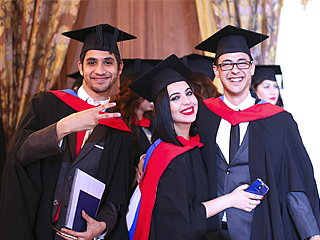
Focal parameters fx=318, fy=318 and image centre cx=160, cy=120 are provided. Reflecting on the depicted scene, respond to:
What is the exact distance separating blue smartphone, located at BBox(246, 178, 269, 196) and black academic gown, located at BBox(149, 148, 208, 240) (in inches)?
12.8

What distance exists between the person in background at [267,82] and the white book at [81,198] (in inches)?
93.9

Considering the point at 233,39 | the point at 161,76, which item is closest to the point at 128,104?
the point at 161,76

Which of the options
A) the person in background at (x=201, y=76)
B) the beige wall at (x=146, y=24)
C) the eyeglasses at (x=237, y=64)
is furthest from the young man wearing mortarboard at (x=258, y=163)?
the beige wall at (x=146, y=24)

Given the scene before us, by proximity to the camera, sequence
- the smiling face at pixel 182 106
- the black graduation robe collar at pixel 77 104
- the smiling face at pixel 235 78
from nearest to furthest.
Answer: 1. the smiling face at pixel 182 106
2. the smiling face at pixel 235 78
3. the black graduation robe collar at pixel 77 104

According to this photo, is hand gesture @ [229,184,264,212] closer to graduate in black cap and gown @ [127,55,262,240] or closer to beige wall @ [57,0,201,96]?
graduate in black cap and gown @ [127,55,262,240]

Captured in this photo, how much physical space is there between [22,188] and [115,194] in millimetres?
641

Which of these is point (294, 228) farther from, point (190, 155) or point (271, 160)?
point (190, 155)

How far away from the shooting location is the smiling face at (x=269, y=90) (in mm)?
3654

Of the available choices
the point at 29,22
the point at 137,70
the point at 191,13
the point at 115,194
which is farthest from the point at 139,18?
the point at 115,194

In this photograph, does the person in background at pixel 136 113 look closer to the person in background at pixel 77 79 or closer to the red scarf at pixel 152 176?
the person in background at pixel 77 79

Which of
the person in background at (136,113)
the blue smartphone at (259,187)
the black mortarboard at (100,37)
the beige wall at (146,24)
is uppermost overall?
the beige wall at (146,24)

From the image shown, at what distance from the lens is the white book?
1.87m

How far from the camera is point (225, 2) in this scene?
4.02 meters

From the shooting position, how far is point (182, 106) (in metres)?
2.12
